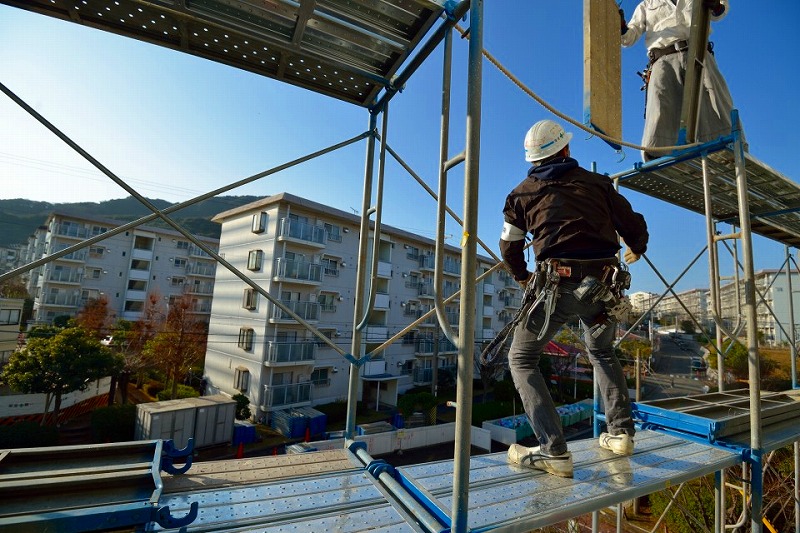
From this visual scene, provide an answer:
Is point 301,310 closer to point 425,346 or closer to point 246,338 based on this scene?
point 246,338

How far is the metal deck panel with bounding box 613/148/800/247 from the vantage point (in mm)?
3549

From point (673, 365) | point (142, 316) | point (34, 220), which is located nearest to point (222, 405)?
point (142, 316)

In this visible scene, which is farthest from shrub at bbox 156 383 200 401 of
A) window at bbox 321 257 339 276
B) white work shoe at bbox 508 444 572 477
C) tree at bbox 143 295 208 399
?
white work shoe at bbox 508 444 572 477

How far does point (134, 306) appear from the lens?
29234mm

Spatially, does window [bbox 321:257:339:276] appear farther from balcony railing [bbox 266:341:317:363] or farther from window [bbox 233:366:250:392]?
window [bbox 233:366:250:392]

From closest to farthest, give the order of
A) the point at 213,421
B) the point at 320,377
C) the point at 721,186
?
1. the point at 721,186
2. the point at 213,421
3. the point at 320,377

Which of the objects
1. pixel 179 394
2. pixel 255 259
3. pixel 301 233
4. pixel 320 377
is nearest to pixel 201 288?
pixel 179 394

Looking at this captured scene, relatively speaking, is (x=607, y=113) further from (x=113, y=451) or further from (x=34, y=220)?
(x=34, y=220)

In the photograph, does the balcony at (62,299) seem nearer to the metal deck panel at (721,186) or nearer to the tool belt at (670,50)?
the metal deck panel at (721,186)

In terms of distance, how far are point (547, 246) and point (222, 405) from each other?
46.0 feet

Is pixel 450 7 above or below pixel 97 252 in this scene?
below

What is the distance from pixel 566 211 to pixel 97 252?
34.3m

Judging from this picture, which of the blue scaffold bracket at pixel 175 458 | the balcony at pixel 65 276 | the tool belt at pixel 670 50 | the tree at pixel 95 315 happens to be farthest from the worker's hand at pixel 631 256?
the balcony at pixel 65 276

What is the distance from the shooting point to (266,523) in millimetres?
1454
